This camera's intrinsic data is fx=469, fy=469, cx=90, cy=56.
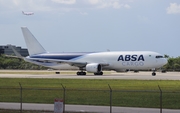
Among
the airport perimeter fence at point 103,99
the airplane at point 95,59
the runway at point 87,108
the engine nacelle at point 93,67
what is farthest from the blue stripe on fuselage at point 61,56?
the runway at point 87,108

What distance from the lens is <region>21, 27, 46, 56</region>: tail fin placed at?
88625 mm

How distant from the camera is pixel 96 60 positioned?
3194 inches

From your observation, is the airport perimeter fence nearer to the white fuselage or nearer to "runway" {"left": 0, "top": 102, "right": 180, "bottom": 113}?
"runway" {"left": 0, "top": 102, "right": 180, "bottom": 113}

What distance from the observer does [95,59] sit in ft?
267

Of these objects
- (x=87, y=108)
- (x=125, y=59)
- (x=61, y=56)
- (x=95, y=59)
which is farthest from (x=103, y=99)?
(x=61, y=56)

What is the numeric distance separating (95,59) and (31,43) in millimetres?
14556

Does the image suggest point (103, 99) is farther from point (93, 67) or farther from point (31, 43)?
point (31, 43)

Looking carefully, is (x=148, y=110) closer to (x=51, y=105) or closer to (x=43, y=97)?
(x=51, y=105)

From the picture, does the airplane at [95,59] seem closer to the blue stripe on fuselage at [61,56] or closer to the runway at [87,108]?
the blue stripe on fuselage at [61,56]

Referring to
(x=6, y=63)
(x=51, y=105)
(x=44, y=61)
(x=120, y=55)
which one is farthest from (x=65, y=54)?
(x=6, y=63)

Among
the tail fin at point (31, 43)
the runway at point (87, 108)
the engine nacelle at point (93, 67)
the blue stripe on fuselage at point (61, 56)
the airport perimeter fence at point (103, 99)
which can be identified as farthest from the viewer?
the tail fin at point (31, 43)

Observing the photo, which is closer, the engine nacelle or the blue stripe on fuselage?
the engine nacelle

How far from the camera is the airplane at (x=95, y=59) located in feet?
249

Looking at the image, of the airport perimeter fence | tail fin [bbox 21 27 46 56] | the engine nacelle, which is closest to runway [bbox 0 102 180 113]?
the airport perimeter fence
